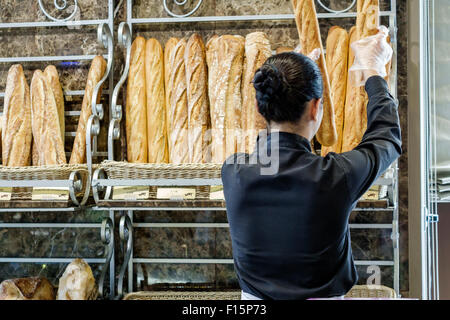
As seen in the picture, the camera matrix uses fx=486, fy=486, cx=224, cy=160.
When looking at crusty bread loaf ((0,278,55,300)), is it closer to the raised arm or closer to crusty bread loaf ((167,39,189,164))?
crusty bread loaf ((167,39,189,164))

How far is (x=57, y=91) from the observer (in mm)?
1495

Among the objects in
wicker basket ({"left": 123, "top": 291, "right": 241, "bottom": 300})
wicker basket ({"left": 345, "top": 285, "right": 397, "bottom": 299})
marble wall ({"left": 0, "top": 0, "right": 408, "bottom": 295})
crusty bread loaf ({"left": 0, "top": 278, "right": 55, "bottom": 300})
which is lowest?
wicker basket ({"left": 123, "top": 291, "right": 241, "bottom": 300})

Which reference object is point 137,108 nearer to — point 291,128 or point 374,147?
point 291,128

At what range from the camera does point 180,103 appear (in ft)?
4.71

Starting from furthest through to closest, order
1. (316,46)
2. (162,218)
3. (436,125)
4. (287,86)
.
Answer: (162,218) < (316,46) < (436,125) < (287,86)

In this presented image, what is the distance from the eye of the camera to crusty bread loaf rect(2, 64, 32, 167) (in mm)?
1361

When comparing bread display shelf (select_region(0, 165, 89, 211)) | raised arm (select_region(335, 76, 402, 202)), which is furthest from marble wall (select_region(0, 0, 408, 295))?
raised arm (select_region(335, 76, 402, 202))

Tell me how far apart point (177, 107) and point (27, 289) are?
634 millimetres

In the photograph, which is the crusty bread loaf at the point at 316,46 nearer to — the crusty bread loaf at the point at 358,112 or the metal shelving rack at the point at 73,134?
the crusty bread loaf at the point at 358,112

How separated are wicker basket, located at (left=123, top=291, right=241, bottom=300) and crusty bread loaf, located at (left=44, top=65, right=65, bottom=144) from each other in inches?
20.8

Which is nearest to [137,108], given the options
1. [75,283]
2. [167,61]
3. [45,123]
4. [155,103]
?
[155,103]
